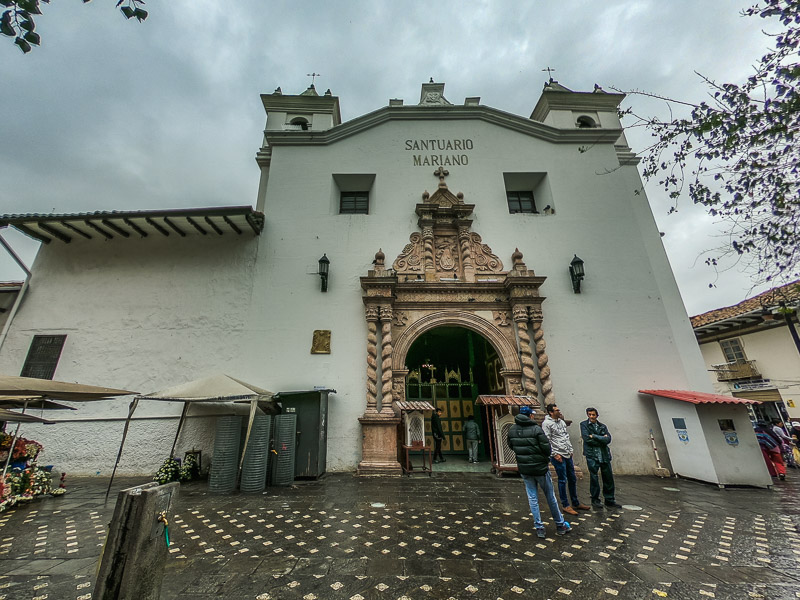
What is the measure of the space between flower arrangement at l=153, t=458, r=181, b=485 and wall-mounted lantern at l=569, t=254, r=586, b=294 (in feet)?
35.1

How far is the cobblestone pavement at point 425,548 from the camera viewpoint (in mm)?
2764

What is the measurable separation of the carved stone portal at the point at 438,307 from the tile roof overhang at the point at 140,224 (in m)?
4.02

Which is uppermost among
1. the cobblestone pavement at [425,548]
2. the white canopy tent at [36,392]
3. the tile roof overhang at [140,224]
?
the tile roof overhang at [140,224]

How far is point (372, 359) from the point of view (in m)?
8.09

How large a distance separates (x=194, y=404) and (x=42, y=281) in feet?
19.9

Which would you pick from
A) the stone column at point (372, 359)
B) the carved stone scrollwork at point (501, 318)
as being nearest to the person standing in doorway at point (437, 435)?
the stone column at point (372, 359)

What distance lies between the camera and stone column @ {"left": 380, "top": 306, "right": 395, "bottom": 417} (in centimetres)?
779

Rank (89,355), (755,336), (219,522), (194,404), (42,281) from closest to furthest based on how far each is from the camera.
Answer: (219,522) → (194,404) → (89,355) → (42,281) → (755,336)

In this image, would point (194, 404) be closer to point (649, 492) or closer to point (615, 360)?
point (649, 492)

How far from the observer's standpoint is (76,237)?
9422 millimetres

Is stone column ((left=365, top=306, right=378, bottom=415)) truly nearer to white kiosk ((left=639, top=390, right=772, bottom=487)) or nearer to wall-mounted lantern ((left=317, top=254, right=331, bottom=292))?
wall-mounted lantern ((left=317, top=254, right=331, bottom=292))

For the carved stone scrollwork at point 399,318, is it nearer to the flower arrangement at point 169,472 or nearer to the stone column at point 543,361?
the stone column at point 543,361

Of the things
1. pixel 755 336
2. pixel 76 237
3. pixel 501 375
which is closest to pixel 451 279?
pixel 501 375

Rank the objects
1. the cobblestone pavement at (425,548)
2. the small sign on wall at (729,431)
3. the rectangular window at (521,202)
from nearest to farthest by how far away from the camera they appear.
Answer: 1. the cobblestone pavement at (425,548)
2. the small sign on wall at (729,431)
3. the rectangular window at (521,202)
